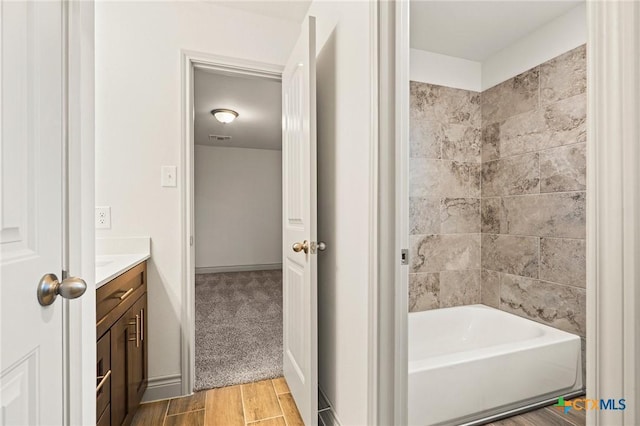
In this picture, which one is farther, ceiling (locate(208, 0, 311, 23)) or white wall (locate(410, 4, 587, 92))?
white wall (locate(410, 4, 587, 92))

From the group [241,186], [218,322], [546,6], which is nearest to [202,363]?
[218,322]

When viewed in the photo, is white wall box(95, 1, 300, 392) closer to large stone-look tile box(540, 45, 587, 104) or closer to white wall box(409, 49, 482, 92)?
white wall box(409, 49, 482, 92)

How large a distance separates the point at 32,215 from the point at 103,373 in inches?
30.7

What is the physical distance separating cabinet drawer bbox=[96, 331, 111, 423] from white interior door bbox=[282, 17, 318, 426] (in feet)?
2.64

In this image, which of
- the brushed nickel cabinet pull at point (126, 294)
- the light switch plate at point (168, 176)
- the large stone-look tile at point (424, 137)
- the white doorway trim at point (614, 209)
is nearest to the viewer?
the white doorway trim at point (614, 209)

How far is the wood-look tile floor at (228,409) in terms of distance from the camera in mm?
1594

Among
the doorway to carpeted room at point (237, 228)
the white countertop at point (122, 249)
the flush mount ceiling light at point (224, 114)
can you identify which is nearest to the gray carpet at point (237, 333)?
the doorway to carpeted room at point (237, 228)

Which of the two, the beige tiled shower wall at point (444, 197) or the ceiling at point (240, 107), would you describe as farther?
the ceiling at point (240, 107)

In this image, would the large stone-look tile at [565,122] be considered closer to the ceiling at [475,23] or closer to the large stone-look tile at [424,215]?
the ceiling at [475,23]

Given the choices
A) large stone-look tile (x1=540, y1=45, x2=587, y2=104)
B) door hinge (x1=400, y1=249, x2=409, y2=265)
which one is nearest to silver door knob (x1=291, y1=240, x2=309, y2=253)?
door hinge (x1=400, y1=249, x2=409, y2=265)

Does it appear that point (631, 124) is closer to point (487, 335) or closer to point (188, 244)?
point (188, 244)

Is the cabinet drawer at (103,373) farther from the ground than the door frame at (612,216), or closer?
closer

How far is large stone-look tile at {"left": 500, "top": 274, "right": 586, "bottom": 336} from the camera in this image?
6.38 feet

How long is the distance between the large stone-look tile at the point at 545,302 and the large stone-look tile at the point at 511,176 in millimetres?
691
